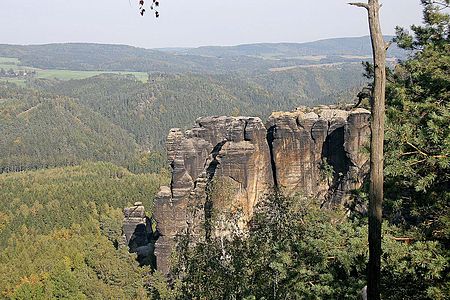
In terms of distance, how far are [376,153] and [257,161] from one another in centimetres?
3031

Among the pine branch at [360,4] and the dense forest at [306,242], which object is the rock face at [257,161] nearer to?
the dense forest at [306,242]

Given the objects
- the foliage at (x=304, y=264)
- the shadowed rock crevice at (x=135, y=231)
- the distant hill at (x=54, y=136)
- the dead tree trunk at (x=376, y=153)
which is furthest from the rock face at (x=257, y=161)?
the distant hill at (x=54, y=136)

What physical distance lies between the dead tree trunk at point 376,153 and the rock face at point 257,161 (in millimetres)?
28325

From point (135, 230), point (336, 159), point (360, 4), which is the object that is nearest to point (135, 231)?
point (135, 230)

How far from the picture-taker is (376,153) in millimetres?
6578

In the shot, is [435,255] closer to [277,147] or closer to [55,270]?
[277,147]

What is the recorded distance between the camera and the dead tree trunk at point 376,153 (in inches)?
254

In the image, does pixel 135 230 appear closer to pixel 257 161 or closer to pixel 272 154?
pixel 257 161

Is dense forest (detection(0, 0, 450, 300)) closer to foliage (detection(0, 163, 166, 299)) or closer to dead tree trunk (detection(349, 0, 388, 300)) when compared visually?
foliage (detection(0, 163, 166, 299))

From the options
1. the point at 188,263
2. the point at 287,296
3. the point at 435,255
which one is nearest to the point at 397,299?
the point at 435,255

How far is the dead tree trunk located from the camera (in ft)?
21.1

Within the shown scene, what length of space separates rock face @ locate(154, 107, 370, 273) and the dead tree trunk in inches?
1115

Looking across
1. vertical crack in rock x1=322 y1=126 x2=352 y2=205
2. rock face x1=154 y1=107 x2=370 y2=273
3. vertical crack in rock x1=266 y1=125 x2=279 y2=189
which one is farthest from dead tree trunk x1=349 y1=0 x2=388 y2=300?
vertical crack in rock x1=266 y1=125 x2=279 y2=189

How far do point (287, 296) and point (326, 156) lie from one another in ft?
82.7
